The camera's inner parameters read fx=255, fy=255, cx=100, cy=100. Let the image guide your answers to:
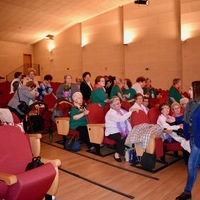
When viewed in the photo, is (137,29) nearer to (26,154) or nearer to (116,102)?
(116,102)

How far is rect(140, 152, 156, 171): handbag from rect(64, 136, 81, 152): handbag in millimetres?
1334

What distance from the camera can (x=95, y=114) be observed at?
443 centimetres

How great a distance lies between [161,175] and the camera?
137 inches

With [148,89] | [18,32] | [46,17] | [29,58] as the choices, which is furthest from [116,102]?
[29,58]

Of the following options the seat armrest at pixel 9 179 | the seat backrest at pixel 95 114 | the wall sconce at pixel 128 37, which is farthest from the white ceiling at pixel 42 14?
the seat armrest at pixel 9 179

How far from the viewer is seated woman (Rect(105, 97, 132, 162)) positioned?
4.01 m

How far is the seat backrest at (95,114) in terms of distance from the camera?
437cm

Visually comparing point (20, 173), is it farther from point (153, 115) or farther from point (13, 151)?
point (153, 115)

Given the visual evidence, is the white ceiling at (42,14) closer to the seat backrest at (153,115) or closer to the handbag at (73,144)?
the handbag at (73,144)

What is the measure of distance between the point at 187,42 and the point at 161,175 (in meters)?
7.36

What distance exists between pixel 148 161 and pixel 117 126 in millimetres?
785

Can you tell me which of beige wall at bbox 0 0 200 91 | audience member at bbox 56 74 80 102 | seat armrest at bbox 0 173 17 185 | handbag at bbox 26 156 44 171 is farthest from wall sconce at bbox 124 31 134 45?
seat armrest at bbox 0 173 17 185

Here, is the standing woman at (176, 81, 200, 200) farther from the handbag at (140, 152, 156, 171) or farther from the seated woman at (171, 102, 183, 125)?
the seated woman at (171, 102, 183, 125)

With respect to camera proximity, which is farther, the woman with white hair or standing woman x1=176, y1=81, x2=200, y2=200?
the woman with white hair
